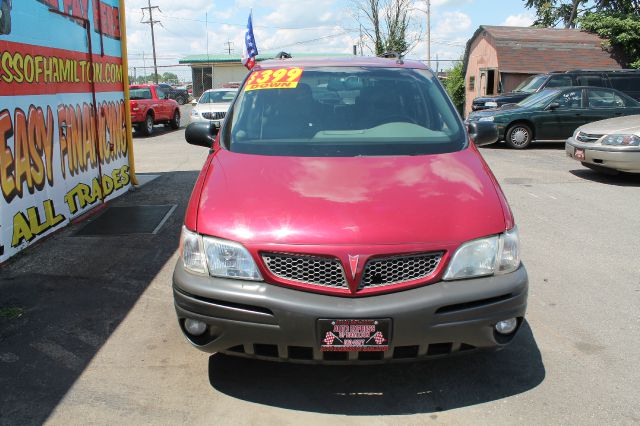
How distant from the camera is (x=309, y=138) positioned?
152 inches

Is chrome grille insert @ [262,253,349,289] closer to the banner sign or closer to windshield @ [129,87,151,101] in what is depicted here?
the banner sign

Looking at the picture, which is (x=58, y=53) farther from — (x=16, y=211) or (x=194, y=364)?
(x=194, y=364)

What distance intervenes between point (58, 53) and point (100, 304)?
367 cm

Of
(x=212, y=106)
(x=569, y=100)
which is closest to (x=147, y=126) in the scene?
(x=212, y=106)

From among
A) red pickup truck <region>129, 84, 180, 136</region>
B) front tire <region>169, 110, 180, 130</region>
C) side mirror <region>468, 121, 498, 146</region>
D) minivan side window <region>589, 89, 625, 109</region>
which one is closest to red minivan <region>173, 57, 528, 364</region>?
side mirror <region>468, 121, 498, 146</region>

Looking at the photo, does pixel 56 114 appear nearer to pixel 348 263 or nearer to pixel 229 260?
pixel 229 260

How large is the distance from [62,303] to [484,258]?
3.29 meters

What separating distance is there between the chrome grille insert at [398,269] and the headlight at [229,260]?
548 mm

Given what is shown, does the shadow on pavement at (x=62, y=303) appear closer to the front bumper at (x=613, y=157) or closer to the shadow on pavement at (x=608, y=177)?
the front bumper at (x=613, y=157)

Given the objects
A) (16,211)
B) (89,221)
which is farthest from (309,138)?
(89,221)

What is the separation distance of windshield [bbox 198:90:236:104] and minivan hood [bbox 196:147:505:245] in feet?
52.1

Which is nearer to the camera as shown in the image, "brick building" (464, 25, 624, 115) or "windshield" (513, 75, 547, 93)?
"windshield" (513, 75, 547, 93)

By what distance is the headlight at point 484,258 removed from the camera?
288cm

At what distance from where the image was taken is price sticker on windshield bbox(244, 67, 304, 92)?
4.31 metres
